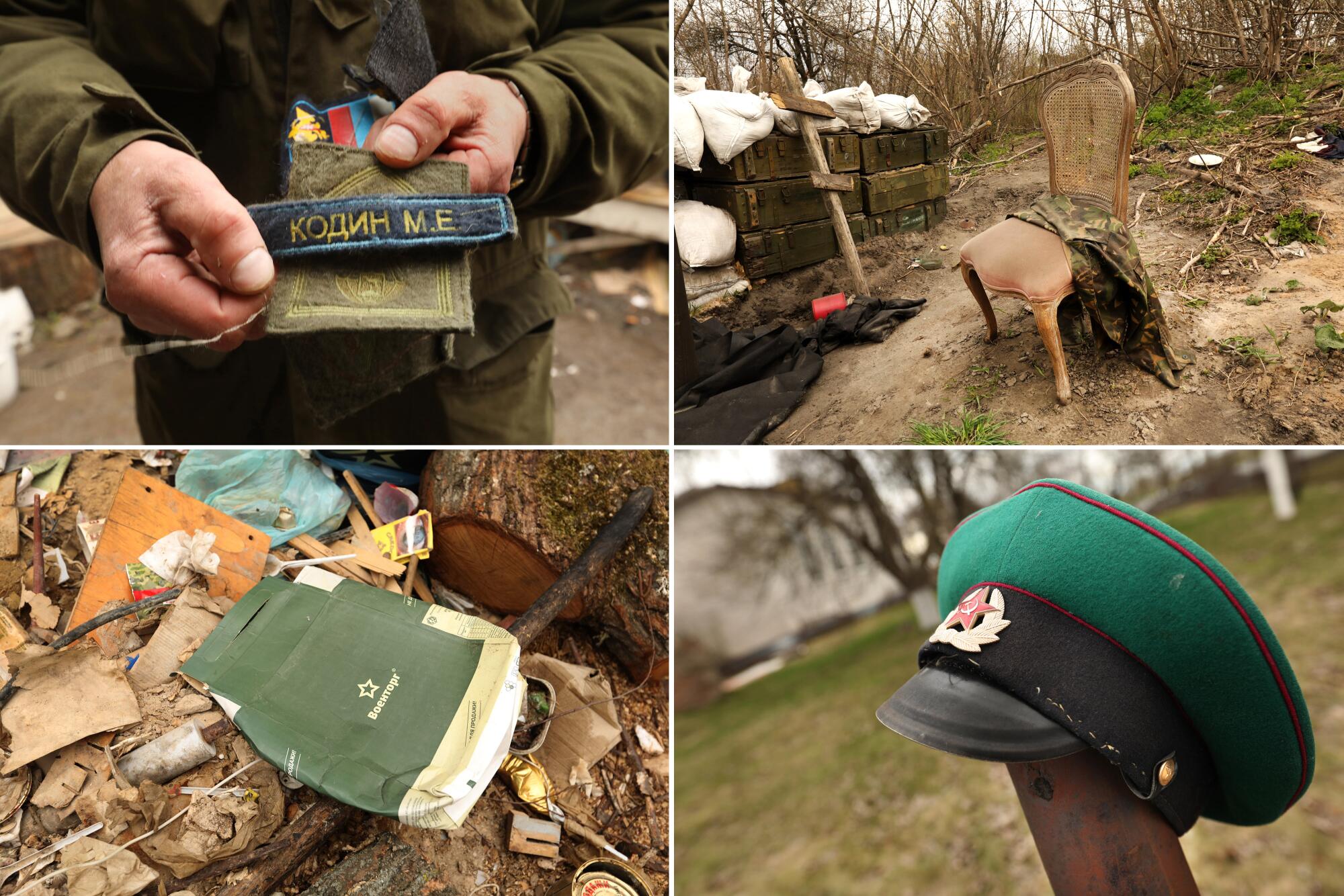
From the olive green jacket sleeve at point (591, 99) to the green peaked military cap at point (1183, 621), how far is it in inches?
44.5

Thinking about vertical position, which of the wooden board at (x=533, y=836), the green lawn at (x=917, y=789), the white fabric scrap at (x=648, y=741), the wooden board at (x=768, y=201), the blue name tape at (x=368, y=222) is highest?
the blue name tape at (x=368, y=222)

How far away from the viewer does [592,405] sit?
12.8 ft

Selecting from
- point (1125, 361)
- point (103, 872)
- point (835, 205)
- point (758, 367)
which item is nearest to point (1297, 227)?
point (1125, 361)

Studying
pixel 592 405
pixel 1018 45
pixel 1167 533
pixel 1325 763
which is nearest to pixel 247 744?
pixel 1167 533

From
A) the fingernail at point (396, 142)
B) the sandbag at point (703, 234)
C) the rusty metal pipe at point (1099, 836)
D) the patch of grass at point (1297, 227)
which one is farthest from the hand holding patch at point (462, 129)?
the patch of grass at point (1297, 227)

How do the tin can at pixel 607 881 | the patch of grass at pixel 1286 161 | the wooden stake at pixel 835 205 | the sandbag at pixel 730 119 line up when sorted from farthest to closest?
the wooden stake at pixel 835 205
the patch of grass at pixel 1286 161
the sandbag at pixel 730 119
the tin can at pixel 607 881

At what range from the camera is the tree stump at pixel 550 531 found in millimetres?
2080

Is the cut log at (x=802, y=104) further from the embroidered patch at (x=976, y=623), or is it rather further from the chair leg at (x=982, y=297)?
the embroidered patch at (x=976, y=623)

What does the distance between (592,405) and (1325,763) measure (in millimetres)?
3192

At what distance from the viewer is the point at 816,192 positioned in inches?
167

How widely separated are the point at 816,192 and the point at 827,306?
92 centimetres

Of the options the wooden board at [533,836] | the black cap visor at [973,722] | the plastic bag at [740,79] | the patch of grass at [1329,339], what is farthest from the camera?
the plastic bag at [740,79]

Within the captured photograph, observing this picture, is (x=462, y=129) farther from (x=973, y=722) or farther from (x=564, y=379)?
(x=564, y=379)

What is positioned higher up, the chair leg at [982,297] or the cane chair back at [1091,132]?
the cane chair back at [1091,132]
